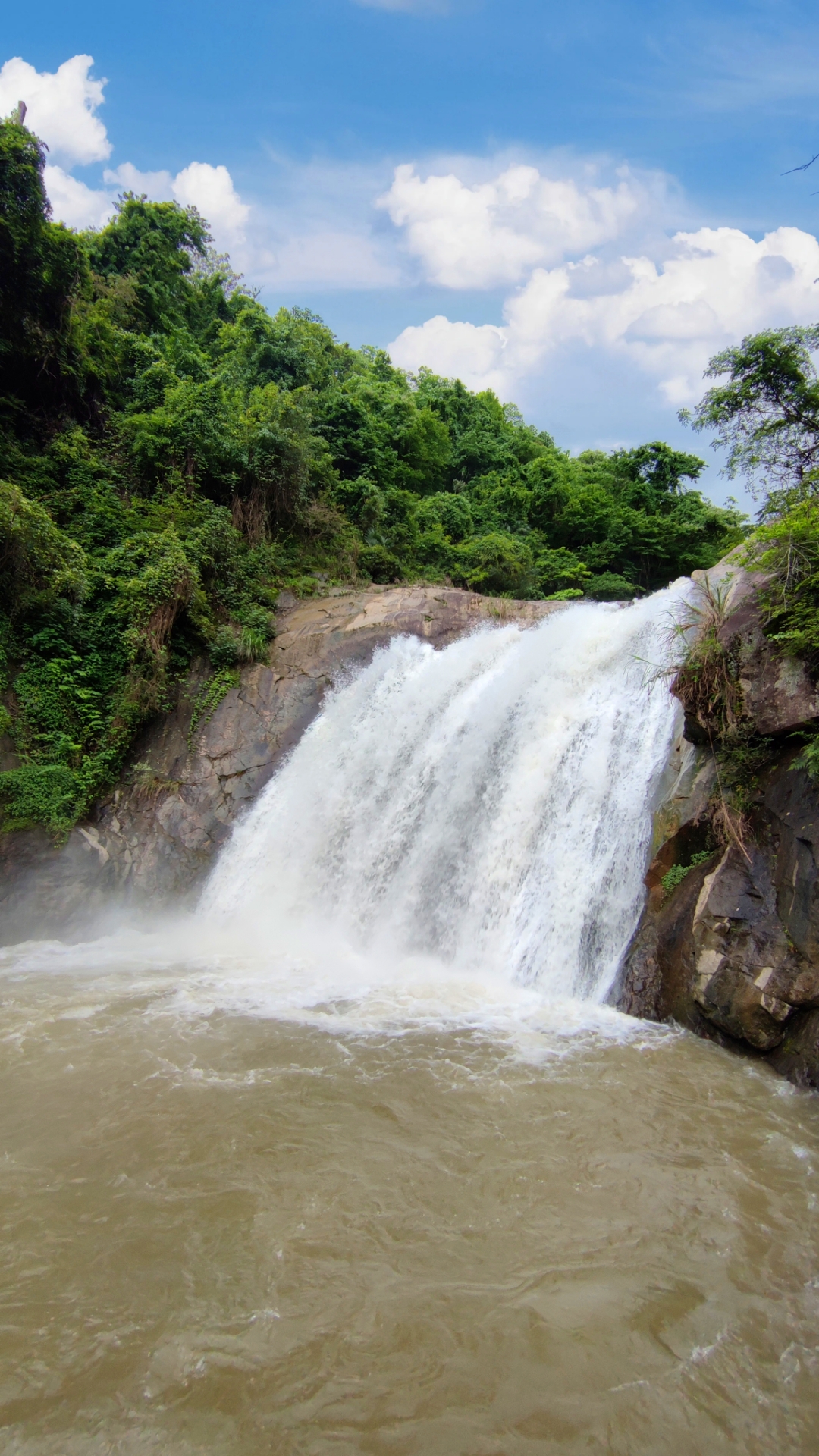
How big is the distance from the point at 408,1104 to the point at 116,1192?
211cm

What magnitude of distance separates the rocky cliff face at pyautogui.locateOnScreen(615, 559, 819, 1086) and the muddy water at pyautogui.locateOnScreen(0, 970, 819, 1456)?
0.43m

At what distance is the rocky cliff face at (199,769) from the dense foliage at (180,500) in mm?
489

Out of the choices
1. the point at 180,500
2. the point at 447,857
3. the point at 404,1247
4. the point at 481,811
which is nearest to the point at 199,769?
the point at 447,857

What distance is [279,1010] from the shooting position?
7.31m

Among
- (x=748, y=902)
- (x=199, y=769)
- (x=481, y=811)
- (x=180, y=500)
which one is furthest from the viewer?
(x=180, y=500)

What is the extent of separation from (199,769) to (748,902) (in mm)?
9144

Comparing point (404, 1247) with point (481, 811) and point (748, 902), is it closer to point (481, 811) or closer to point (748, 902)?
point (748, 902)

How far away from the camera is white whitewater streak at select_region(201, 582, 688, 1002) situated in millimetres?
8312

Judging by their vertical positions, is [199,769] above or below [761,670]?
below

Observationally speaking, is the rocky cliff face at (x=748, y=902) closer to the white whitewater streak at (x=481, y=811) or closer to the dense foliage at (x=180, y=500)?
the white whitewater streak at (x=481, y=811)

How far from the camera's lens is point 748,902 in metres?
6.75

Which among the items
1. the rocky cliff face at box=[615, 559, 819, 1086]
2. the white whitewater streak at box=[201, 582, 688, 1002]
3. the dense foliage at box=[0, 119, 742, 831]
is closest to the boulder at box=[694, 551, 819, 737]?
the rocky cliff face at box=[615, 559, 819, 1086]

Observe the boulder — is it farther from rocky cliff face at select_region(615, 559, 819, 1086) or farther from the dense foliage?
the dense foliage

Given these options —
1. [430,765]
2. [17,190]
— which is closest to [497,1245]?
[430,765]
